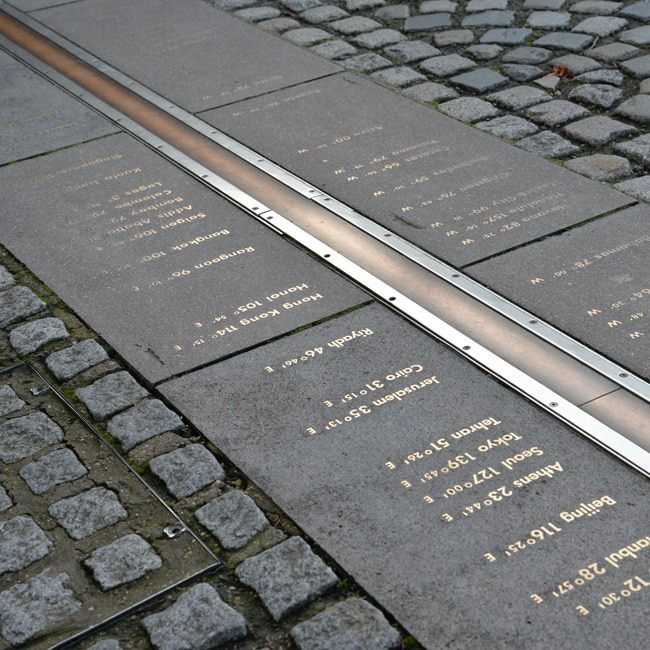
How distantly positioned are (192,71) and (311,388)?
3.89 meters

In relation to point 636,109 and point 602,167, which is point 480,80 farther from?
point 602,167

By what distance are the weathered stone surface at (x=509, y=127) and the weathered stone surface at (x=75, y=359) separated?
9.51 ft

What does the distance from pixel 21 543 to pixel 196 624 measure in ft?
2.37

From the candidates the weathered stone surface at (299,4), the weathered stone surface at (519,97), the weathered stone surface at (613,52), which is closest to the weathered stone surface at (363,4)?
the weathered stone surface at (299,4)

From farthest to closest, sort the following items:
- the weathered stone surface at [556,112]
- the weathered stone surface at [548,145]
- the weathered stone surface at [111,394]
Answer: the weathered stone surface at [556,112] → the weathered stone surface at [548,145] → the weathered stone surface at [111,394]

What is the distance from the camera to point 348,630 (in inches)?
120

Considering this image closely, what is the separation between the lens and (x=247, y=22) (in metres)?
8.09

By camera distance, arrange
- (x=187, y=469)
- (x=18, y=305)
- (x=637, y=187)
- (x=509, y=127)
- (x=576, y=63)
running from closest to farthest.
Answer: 1. (x=187, y=469)
2. (x=18, y=305)
3. (x=637, y=187)
4. (x=509, y=127)
5. (x=576, y=63)

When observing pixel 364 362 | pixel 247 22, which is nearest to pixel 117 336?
pixel 364 362

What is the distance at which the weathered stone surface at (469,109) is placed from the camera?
20.8 feet

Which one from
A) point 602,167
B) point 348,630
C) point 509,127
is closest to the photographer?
point 348,630

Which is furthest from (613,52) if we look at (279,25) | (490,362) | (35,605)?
(35,605)

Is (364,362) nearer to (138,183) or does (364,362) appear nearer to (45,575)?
(45,575)

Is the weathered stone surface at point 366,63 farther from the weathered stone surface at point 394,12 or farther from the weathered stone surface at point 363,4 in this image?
the weathered stone surface at point 363,4
